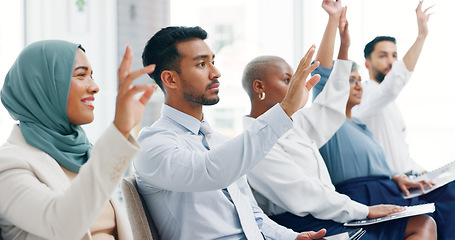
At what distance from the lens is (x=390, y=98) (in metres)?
3.13

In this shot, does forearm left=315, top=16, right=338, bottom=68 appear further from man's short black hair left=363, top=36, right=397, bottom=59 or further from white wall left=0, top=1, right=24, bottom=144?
white wall left=0, top=1, right=24, bottom=144

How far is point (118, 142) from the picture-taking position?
1.14 meters

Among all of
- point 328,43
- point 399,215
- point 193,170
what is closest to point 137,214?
point 193,170

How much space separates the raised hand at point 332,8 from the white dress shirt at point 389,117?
94 centimetres

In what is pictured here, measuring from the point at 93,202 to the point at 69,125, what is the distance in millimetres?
386

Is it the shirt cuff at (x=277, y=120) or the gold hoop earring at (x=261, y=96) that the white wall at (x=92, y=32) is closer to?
the gold hoop earring at (x=261, y=96)

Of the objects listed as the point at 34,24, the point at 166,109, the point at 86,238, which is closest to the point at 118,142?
the point at 86,238

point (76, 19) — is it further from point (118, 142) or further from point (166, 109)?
point (118, 142)

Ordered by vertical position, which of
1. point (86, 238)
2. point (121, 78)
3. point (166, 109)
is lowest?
point (86, 238)

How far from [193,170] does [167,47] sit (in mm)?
524

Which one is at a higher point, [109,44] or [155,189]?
[109,44]

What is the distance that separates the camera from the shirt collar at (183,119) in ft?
5.71

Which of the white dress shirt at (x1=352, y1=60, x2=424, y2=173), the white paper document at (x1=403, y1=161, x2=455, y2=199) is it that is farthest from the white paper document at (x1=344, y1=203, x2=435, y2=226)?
the white dress shirt at (x1=352, y1=60, x2=424, y2=173)

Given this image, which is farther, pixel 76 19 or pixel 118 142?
pixel 76 19
